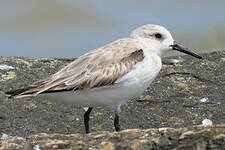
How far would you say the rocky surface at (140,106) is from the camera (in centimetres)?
682

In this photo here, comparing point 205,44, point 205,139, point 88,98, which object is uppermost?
point 205,44

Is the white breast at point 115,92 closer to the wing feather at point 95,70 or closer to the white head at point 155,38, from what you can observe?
the wing feather at point 95,70

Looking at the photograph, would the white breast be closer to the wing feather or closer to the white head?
the wing feather

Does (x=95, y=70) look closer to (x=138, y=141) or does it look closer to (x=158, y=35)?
(x=158, y=35)

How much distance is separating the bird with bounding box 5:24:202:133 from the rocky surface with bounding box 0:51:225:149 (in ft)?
1.75

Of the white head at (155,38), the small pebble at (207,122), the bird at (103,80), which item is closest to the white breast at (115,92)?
the bird at (103,80)

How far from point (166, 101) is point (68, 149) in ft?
10.8

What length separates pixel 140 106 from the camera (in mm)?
7336

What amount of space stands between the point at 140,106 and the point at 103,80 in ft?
4.19

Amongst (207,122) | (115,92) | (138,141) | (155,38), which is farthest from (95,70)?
(138,141)

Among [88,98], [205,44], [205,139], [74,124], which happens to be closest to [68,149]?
[205,139]

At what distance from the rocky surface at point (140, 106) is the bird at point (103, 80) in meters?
0.53

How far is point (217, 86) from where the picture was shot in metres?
7.75

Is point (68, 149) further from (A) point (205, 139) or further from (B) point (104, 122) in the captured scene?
(B) point (104, 122)
